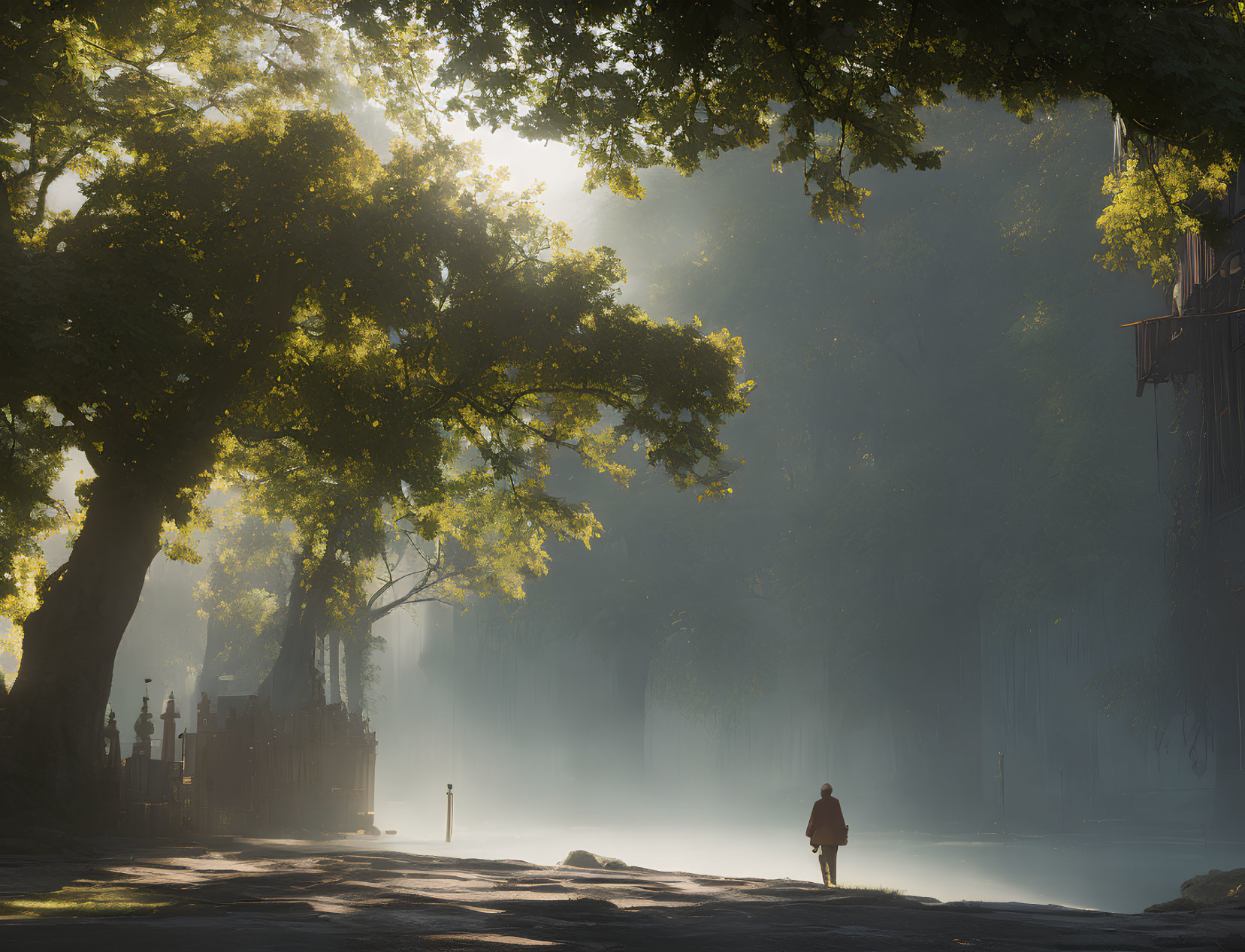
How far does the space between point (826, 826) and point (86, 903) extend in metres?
9.63

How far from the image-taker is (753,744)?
172 ft

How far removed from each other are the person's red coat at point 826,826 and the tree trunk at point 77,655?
9056 mm

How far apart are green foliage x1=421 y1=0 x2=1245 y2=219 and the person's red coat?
7945 millimetres

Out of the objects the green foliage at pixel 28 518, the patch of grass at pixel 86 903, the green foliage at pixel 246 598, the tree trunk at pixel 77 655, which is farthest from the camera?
the green foliage at pixel 246 598

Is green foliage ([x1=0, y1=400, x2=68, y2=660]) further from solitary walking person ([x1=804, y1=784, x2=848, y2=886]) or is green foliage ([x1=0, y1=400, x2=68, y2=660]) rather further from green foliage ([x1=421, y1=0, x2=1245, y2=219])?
solitary walking person ([x1=804, y1=784, x2=848, y2=886])

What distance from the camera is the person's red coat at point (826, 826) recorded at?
15.5 meters

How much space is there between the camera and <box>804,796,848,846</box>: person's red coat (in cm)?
1545

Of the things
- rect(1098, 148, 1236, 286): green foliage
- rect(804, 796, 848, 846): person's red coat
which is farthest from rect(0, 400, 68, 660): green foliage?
rect(1098, 148, 1236, 286): green foliage

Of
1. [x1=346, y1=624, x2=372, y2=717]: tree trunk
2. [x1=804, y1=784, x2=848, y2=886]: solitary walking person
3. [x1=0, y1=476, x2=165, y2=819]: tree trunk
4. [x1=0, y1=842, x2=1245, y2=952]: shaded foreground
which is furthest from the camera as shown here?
[x1=346, y1=624, x2=372, y2=717]: tree trunk

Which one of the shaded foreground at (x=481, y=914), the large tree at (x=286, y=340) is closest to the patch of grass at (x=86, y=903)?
the shaded foreground at (x=481, y=914)

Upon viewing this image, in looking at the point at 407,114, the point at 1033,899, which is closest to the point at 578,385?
the point at 407,114

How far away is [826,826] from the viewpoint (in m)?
15.5

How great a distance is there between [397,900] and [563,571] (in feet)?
107

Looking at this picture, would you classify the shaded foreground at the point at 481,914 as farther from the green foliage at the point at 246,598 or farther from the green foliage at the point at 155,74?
the green foliage at the point at 246,598
